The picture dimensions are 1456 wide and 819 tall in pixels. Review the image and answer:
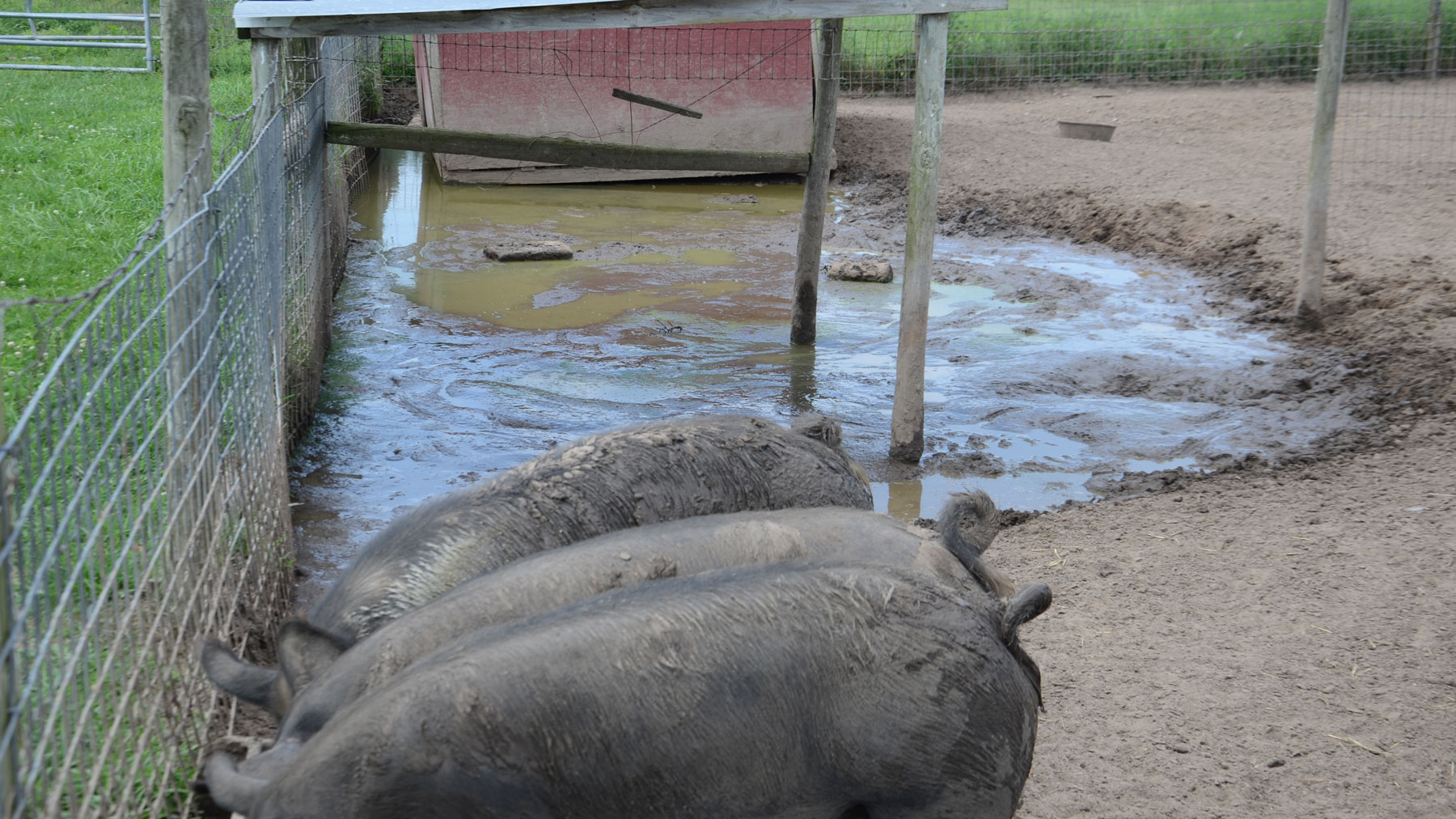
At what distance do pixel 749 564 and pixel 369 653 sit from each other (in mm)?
837

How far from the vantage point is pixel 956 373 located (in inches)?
292

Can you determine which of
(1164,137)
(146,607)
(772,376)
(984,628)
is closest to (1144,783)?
(984,628)

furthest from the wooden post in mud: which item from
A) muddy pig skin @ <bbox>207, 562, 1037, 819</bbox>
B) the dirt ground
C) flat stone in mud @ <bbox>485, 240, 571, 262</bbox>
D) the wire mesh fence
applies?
flat stone in mud @ <bbox>485, 240, 571, 262</bbox>

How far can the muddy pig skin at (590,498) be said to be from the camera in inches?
131

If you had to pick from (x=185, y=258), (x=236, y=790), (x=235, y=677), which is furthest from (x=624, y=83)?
(x=236, y=790)

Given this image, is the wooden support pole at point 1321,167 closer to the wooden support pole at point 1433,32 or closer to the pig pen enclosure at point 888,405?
the pig pen enclosure at point 888,405

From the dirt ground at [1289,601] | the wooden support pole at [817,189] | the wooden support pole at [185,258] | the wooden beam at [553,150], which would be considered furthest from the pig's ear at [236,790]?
the wooden support pole at [817,189]

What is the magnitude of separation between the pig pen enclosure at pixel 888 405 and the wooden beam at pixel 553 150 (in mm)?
278

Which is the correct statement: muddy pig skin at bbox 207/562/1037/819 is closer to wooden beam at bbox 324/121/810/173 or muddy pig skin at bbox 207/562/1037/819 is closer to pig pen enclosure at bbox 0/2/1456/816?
pig pen enclosure at bbox 0/2/1456/816

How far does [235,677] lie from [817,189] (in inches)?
210

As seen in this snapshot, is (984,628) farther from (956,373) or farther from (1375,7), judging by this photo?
(1375,7)

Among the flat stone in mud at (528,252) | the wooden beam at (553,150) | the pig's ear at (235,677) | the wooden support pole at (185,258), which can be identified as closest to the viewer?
the pig's ear at (235,677)

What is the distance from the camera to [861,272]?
9547 mm

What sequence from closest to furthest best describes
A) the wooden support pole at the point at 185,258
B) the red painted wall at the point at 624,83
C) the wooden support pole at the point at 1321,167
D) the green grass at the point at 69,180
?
the wooden support pole at the point at 185,258 < the green grass at the point at 69,180 < the wooden support pole at the point at 1321,167 < the red painted wall at the point at 624,83
